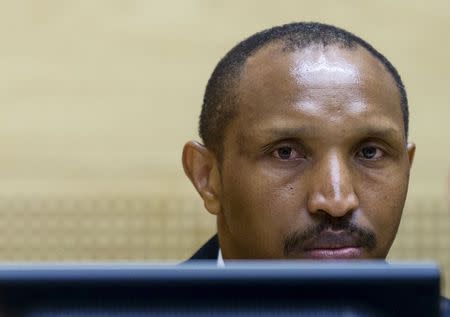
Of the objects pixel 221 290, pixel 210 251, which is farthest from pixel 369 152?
pixel 221 290

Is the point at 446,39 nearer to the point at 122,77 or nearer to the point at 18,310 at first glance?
the point at 122,77

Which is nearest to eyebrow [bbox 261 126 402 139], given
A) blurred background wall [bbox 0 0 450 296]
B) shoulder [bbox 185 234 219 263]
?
shoulder [bbox 185 234 219 263]

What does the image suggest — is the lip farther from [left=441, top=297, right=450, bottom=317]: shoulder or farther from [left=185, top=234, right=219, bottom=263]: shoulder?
[left=185, top=234, right=219, bottom=263]: shoulder

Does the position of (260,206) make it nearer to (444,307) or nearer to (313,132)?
(313,132)

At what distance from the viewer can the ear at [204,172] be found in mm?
2430

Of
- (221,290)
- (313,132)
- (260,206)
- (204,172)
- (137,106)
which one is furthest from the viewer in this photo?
(137,106)

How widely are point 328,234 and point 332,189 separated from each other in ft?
0.30

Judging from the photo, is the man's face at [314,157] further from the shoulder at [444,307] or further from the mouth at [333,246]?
the shoulder at [444,307]

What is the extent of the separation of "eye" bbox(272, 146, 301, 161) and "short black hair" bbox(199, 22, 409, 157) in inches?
7.1

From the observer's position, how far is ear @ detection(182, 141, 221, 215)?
243cm

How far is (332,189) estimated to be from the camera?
1.93 metres

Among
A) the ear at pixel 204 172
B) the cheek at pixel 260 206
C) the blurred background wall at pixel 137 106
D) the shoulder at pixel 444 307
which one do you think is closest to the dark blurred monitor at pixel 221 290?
the shoulder at pixel 444 307

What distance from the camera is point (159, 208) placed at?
7270mm

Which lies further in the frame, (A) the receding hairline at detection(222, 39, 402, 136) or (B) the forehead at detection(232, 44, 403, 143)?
(A) the receding hairline at detection(222, 39, 402, 136)
